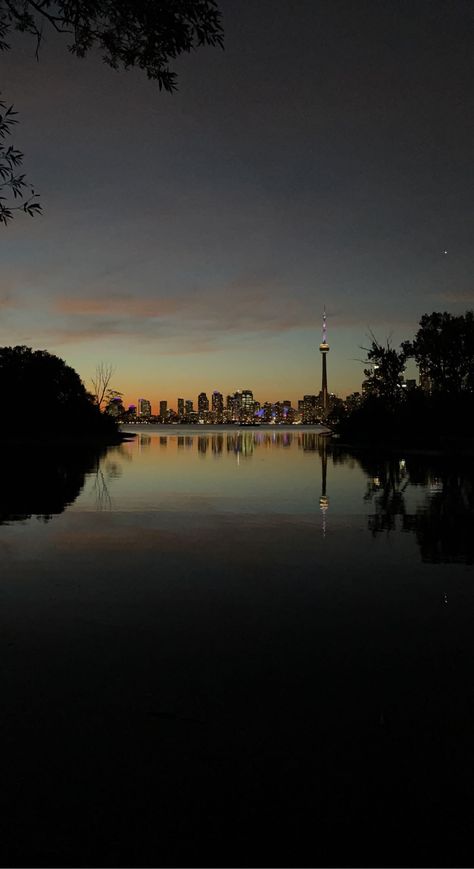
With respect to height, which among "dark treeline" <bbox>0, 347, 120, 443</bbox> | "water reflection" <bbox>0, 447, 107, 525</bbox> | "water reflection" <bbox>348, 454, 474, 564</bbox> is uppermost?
"dark treeline" <bbox>0, 347, 120, 443</bbox>

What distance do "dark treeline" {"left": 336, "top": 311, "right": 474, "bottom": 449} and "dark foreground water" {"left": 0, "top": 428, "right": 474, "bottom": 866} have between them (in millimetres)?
50692

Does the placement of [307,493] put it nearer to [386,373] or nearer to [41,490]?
[41,490]

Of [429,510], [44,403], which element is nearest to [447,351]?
[44,403]

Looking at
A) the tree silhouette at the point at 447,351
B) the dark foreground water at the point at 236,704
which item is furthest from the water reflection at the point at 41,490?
the tree silhouette at the point at 447,351

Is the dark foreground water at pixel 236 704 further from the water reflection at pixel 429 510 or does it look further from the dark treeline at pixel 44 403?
the dark treeline at pixel 44 403

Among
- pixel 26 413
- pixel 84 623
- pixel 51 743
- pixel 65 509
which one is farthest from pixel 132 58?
pixel 26 413

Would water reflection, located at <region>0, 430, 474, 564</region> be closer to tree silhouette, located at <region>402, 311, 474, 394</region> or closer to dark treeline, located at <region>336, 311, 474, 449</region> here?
dark treeline, located at <region>336, 311, 474, 449</region>

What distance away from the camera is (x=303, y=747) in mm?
4457

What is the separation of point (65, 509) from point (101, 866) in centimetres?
1575

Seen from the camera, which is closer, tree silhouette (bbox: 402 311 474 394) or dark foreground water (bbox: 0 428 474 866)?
dark foreground water (bbox: 0 428 474 866)

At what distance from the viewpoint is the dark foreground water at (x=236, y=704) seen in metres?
3.54

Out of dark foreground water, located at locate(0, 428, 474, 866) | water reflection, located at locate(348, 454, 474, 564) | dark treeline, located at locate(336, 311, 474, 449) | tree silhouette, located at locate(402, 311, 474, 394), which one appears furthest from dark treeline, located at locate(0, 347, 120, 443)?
dark foreground water, located at locate(0, 428, 474, 866)

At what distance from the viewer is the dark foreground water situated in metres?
3.54

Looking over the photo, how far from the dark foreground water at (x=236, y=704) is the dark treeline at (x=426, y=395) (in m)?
50.7
